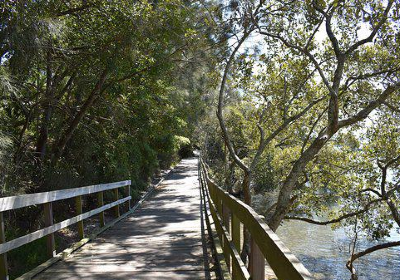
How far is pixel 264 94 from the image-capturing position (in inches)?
543

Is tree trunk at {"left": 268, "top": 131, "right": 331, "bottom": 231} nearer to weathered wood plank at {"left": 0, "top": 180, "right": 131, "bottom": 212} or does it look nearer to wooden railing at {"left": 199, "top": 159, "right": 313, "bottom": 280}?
wooden railing at {"left": 199, "top": 159, "right": 313, "bottom": 280}

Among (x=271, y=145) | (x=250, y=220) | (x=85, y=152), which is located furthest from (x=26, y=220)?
(x=271, y=145)

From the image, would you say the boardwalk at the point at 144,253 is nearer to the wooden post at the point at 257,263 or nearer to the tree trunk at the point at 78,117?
the wooden post at the point at 257,263

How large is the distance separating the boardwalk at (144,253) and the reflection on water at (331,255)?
34.6ft

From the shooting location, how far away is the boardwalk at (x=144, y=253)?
4.80 meters

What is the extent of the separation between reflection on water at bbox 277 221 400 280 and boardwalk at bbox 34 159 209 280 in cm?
1055

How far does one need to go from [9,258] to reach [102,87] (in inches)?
178

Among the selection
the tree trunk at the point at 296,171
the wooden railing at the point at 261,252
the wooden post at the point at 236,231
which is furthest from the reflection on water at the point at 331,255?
the wooden railing at the point at 261,252

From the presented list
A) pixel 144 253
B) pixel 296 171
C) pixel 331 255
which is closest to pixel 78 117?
pixel 144 253

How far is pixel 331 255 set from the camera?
20750 mm

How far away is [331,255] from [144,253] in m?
17.4

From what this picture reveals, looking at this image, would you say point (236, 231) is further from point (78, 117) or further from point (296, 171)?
point (78, 117)

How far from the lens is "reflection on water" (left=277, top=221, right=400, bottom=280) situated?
1811 centimetres

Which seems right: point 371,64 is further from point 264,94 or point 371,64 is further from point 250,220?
point 250,220
